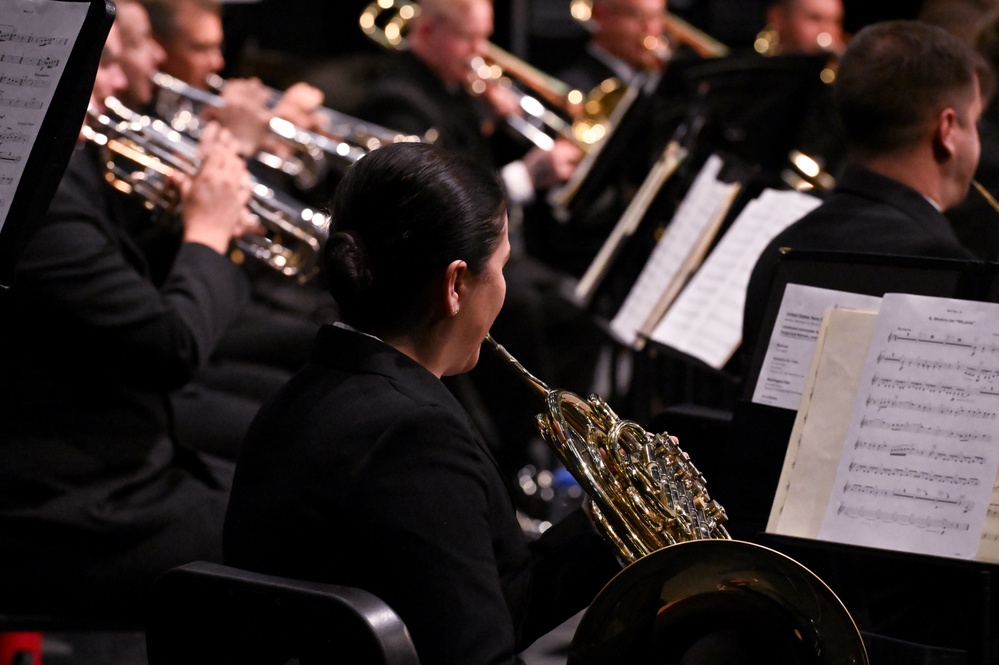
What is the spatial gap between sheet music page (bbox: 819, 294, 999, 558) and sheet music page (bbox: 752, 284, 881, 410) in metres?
0.16

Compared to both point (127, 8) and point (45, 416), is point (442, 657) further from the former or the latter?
point (127, 8)

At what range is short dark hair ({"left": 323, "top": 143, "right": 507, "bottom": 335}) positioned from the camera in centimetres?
145

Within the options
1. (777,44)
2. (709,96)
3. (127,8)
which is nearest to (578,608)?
(127,8)

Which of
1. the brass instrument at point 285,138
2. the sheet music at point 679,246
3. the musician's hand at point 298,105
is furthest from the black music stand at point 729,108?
the musician's hand at point 298,105

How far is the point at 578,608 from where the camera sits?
177 centimetres

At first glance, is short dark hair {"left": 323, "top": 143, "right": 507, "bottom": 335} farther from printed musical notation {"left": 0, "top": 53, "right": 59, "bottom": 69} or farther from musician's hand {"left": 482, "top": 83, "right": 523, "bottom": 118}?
musician's hand {"left": 482, "top": 83, "right": 523, "bottom": 118}

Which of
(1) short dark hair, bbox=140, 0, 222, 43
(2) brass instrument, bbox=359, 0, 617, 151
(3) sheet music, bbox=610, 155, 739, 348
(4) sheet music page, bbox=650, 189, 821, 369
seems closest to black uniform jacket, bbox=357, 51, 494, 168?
(2) brass instrument, bbox=359, 0, 617, 151

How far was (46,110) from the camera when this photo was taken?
1.55 m

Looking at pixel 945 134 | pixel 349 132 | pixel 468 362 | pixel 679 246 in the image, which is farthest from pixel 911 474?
pixel 349 132

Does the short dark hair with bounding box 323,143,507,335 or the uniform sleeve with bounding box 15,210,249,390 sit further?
the uniform sleeve with bounding box 15,210,249,390

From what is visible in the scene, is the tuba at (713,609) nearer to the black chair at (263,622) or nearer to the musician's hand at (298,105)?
the black chair at (263,622)

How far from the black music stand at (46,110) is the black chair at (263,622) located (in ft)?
1.67

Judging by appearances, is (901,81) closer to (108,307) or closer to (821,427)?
(821,427)

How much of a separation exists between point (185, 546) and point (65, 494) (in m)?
0.22
